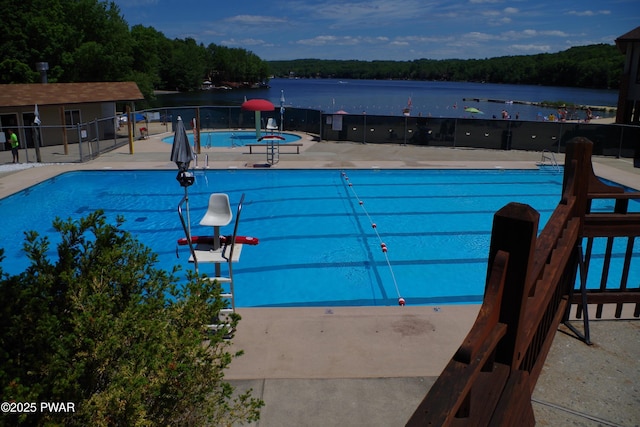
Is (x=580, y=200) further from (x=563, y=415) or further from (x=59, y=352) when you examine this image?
(x=59, y=352)

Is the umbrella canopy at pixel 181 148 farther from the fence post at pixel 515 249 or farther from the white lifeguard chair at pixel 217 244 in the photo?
→ the fence post at pixel 515 249

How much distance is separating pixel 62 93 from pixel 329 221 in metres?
17.8

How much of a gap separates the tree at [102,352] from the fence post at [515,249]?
1.60 m

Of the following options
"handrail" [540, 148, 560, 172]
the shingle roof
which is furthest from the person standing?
"handrail" [540, 148, 560, 172]

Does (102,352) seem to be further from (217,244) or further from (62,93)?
(62,93)

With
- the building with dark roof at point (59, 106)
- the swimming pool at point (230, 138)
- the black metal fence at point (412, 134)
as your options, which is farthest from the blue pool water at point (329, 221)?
the swimming pool at point (230, 138)

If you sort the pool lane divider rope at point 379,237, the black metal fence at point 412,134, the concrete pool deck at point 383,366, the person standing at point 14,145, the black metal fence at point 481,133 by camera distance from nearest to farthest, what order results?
the concrete pool deck at point 383,366
the pool lane divider rope at point 379,237
the person standing at point 14,145
the black metal fence at point 412,134
the black metal fence at point 481,133

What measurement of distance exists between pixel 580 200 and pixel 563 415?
6.14 feet

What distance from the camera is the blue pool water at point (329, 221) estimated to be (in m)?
10.1

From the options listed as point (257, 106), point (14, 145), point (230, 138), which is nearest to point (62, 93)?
point (14, 145)

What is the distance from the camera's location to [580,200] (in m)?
4.58

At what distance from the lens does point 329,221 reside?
1371 cm

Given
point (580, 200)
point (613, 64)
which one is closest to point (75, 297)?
point (580, 200)

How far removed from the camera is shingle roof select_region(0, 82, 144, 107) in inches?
887
